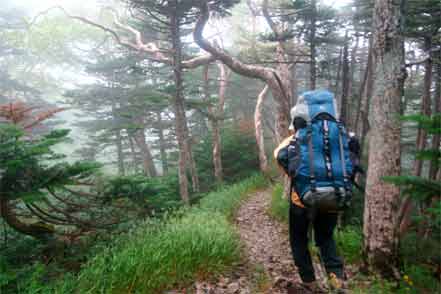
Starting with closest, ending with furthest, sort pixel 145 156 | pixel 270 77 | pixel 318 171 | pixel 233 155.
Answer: pixel 318 171 → pixel 270 77 → pixel 233 155 → pixel 145 156

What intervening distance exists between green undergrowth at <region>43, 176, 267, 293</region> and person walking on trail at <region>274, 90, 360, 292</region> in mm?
1547

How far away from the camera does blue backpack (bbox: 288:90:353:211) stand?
2.79 m

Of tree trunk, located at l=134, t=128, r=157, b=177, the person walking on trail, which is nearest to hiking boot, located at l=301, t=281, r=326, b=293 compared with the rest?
the person walking on trail

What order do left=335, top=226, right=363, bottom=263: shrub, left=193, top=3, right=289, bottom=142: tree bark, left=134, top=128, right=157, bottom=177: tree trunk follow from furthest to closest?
left=134, top=128, right=157, bottom=177: tree trunk < left=193, top=3, right=289, bottom=142: tree bark < left=335, top=226, right=363, bottom=263: shrub

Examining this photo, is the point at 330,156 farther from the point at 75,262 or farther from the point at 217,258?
the point at 75,262

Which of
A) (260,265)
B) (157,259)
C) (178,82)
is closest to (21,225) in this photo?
(157,259)

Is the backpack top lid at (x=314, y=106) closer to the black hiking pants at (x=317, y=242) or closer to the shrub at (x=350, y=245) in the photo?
the black hiking pants at (x=317, y=242)

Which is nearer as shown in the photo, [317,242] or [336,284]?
[336,284]

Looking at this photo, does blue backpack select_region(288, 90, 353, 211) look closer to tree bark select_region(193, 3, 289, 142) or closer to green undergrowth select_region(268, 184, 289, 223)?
green undergrowth select_region(268, 184, 289, 223)

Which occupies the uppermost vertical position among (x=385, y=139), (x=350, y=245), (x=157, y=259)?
(x=385, y=139)

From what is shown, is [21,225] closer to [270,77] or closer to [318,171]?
[318,171]

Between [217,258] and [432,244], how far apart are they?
3648mm

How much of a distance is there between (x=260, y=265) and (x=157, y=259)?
1735 mm

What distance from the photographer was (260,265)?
4574 mm
